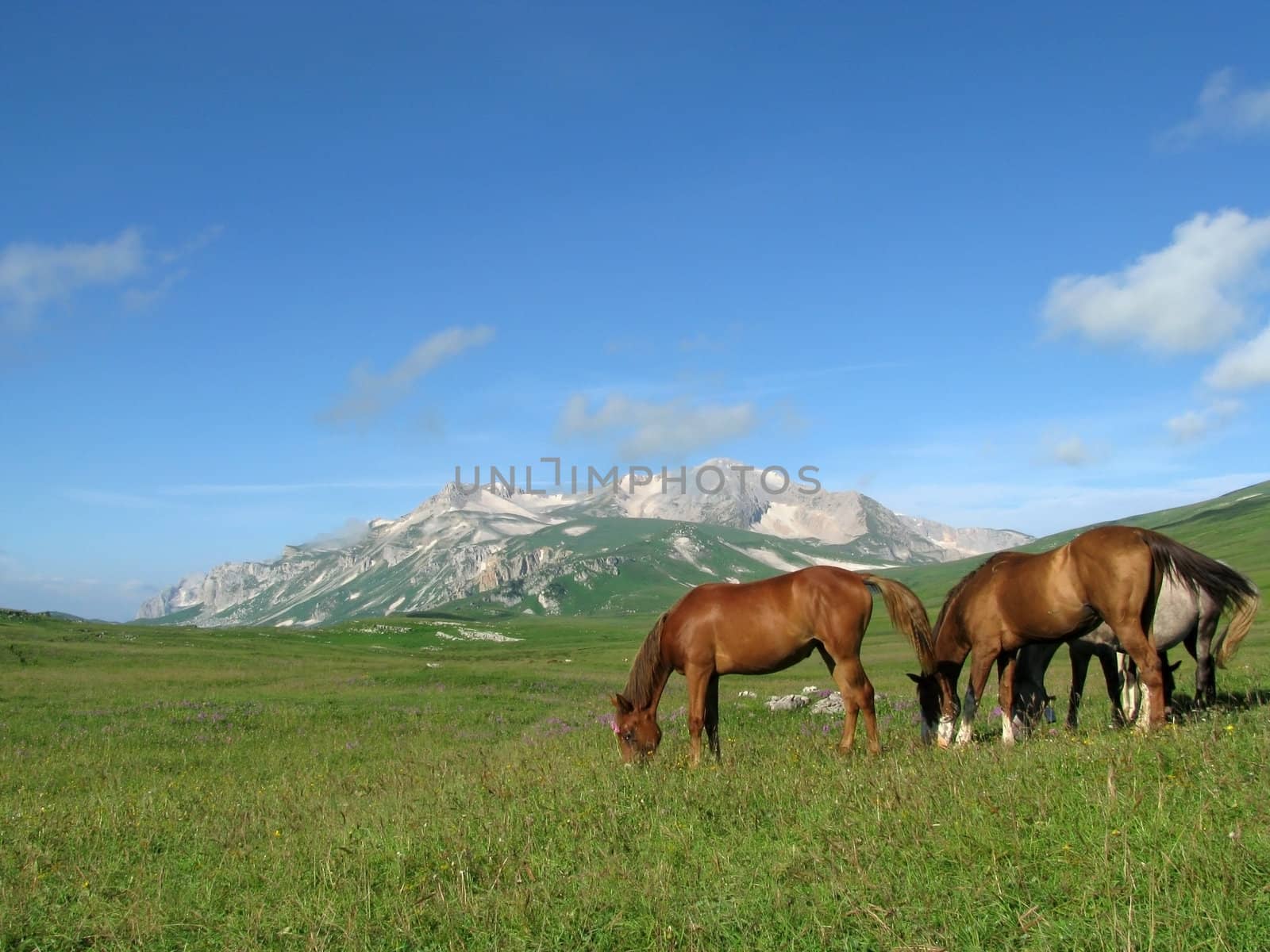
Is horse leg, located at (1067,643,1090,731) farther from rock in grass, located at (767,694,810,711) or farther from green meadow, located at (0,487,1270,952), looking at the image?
rock in grass, located at (767,694,810,711)

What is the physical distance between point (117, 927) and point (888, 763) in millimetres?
7562

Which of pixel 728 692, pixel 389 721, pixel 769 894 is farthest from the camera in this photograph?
pixel 728 692

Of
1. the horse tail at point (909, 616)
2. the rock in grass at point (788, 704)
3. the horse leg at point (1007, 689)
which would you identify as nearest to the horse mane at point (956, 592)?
the horse tail at point (909, 616)

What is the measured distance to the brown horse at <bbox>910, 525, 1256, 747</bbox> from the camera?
10508 mm

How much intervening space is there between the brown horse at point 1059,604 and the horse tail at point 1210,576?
2 cm

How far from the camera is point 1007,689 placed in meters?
12.4

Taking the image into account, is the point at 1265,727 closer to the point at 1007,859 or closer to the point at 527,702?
the point at 1007,859

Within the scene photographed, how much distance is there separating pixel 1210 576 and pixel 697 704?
6987 millimetres

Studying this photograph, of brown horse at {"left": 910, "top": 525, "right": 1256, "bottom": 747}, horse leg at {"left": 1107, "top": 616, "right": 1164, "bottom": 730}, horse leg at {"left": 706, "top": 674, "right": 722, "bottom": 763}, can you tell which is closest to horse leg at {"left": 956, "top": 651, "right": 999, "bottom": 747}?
brown horse at {"left": 910, "top": 525, "right": 1256, "bottom": 747}

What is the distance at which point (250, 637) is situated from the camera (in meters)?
95.7

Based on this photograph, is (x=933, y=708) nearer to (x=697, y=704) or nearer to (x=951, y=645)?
(x=951, y=645)

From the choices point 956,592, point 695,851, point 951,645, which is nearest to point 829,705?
point 951,645

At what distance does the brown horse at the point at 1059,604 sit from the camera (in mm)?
10508

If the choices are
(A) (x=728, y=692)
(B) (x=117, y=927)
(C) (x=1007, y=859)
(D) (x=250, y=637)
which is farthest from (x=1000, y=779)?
(D) (x=250, y=637)
